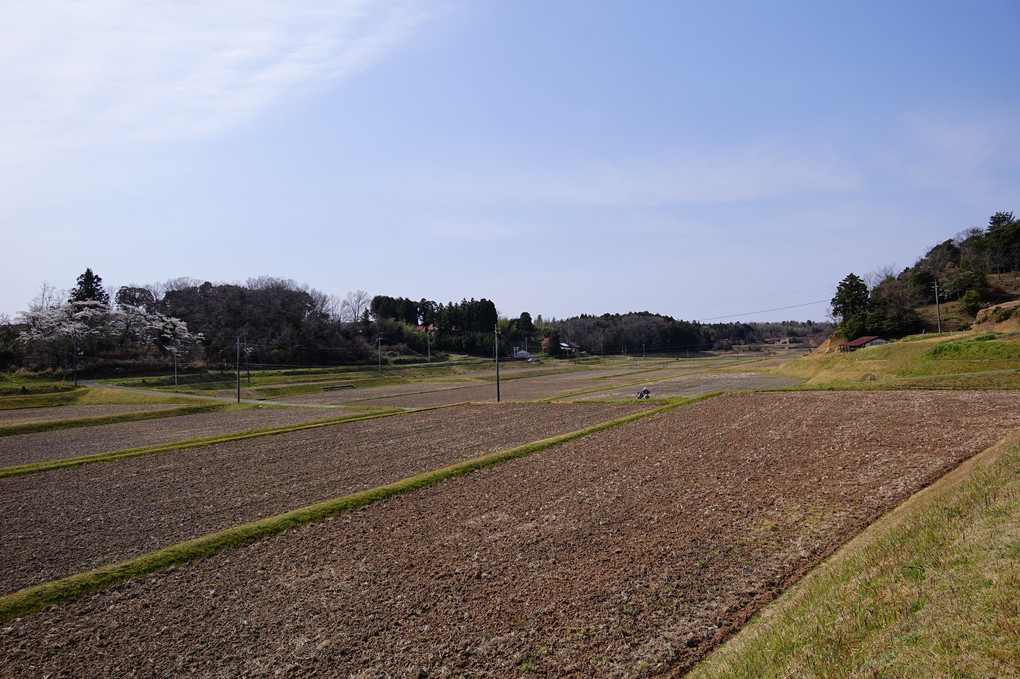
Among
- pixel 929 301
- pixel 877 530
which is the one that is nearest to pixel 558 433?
pixel 877 530

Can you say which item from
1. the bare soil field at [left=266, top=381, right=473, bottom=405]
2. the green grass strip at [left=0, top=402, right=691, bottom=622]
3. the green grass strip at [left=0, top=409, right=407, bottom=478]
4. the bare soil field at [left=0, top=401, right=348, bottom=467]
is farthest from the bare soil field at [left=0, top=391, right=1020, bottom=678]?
the bare soil field at [left=266, top=381, right=473, bottom=405]

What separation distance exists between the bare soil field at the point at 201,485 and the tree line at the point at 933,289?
226ft

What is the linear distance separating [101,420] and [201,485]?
1300 inches

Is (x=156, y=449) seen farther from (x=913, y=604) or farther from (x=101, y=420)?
(x=913, y=604)

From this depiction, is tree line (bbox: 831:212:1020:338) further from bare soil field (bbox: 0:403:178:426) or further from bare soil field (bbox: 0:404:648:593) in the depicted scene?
bare soil field (bbox: 0:403:178:426)

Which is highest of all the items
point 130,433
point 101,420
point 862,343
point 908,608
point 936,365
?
point 862,343

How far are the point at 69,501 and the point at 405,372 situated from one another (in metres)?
87.2

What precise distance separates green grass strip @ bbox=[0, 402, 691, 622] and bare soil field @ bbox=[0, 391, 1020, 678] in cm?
44

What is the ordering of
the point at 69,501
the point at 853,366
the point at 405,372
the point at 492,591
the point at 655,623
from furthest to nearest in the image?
the point at 405,372
the point at 853,366
the point at 69,501
the point at 492,591
the point at 655,623

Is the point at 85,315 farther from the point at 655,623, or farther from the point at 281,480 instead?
the point at 655,623

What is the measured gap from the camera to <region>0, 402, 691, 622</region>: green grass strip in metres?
10.9

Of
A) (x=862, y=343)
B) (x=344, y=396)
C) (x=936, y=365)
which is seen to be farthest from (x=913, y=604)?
(x=862, y=343)

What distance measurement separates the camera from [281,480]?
69.3 ft

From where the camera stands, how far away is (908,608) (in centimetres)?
744
